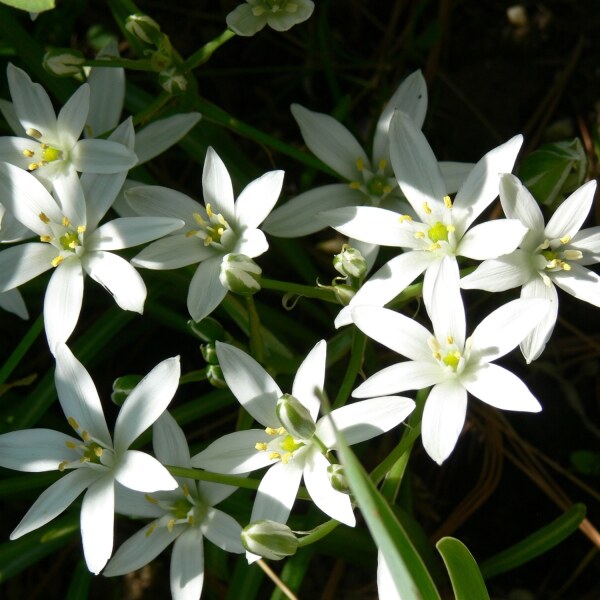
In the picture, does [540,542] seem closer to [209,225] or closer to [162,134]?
[209,225]

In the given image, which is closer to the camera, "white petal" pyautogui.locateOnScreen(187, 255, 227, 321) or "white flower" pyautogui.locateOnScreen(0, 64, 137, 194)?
"white petal" pyautogui.locateOnScreen(187, 255, 227, 321)

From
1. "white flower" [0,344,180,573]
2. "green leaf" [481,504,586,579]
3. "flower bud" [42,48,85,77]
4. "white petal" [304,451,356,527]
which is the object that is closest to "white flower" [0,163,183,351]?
"white flower" [0,344,180,573]

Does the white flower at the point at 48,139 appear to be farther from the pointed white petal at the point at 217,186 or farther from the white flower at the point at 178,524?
the white flower at the point at 178,524

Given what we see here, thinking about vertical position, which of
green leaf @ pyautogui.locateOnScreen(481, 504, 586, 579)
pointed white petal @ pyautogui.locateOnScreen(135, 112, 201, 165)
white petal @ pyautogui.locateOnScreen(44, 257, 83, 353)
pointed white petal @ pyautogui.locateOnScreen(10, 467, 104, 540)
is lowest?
green leaf @ pyautogui.locateOnScreen(481, 504, 586, 579)

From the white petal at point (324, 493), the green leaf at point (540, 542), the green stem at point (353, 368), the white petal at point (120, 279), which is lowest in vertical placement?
the green leaf at point (540, 542)

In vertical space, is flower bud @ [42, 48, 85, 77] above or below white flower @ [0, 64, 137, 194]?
above

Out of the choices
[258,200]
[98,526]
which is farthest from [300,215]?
[98,526]

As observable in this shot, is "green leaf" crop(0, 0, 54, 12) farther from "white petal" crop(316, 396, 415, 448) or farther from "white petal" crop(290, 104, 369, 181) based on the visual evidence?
"white petal" crop(316, 396, 415, 448)

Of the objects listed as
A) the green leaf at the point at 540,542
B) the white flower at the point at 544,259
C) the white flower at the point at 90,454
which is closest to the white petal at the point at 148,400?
the white flower at the point at 90,454
